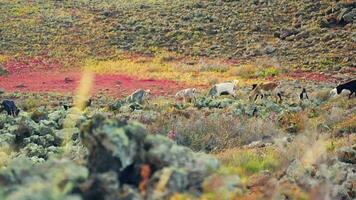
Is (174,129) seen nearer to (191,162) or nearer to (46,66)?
(191,162)

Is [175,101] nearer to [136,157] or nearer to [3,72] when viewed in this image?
[3,72]

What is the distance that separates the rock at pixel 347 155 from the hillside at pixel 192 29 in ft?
91.0

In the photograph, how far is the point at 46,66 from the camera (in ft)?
127

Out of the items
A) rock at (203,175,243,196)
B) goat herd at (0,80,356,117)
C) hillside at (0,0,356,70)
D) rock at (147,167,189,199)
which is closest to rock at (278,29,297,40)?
hillside at (0,0,356,70)

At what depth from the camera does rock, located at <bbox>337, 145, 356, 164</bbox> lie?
773 cm

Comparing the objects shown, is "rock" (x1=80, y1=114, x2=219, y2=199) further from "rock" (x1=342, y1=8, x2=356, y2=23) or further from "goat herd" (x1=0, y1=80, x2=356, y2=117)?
"rock" (x1=342, y1=8, x2=356, y2=23)

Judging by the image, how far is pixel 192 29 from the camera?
45.8 metres

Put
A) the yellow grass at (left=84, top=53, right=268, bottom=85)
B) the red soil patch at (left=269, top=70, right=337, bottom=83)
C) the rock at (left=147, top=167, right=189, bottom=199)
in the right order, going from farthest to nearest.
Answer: the yellow grass at (left=84, top=53, right=268, bottom=85) → the red soil patch at (left=269, top=70, right=337, bottom=83) → the rock at (left=147, top=167, right=189, bottom=199)

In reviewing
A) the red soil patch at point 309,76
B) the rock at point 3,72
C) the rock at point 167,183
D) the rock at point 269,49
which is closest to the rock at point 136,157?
the rock at point 167,183

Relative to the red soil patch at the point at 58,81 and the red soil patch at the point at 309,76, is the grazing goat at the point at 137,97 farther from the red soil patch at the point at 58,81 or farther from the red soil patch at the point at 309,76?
the red soil patch at the point at 309,76

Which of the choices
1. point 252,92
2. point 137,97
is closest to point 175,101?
point 137,97

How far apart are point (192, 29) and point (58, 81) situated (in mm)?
14618

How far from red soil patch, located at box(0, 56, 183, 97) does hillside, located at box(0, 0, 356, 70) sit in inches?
Answer: 115

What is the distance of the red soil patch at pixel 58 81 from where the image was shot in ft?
98.7
